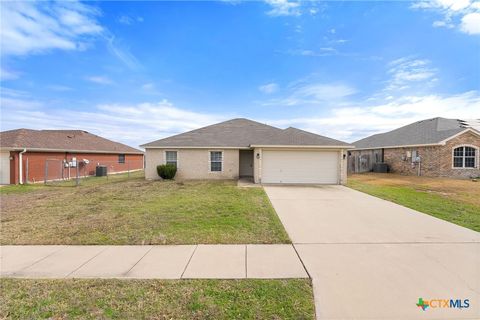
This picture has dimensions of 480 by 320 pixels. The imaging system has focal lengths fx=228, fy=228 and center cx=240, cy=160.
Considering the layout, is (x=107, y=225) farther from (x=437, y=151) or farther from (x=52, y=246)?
(x=437, y=151)

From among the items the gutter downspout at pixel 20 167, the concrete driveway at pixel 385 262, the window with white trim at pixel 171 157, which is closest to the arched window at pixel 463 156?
the concrete driveway at pixel 385 262

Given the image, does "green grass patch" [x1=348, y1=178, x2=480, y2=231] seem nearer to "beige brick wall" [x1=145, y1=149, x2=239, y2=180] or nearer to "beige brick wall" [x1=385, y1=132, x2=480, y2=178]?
"beige brick wall" [x1=145, y1=149, x2=239, y2=180]

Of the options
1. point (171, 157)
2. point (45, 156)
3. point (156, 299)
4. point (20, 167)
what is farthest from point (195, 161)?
point (156, 299)

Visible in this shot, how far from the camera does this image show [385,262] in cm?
420

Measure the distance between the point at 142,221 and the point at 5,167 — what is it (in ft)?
54.2

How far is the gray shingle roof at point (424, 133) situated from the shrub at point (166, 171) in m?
20.7

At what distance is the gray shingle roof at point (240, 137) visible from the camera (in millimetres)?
15062

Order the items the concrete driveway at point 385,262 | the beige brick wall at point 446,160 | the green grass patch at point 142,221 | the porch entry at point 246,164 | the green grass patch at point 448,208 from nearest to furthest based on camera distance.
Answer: the concrete driveway at point 385,262 < the green grass patch at point 142,221 < the green grass patch at point 448,208 < the beige brick wall at point 446,160 < the porch entry at point 246,164

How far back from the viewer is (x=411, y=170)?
67.8 ft

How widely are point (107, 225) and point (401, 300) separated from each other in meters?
6.76

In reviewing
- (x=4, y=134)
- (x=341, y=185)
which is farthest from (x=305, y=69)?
(x=4, y=134)

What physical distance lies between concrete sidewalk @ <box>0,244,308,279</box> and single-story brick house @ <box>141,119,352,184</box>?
10.4m

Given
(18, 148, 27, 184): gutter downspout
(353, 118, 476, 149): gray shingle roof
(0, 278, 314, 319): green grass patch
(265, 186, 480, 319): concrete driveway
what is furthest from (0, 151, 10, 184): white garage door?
(353, 118, 476, 149): gray shingle roof

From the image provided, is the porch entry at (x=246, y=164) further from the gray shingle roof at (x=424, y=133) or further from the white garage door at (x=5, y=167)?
the white garage door at (x=5, y=167)
